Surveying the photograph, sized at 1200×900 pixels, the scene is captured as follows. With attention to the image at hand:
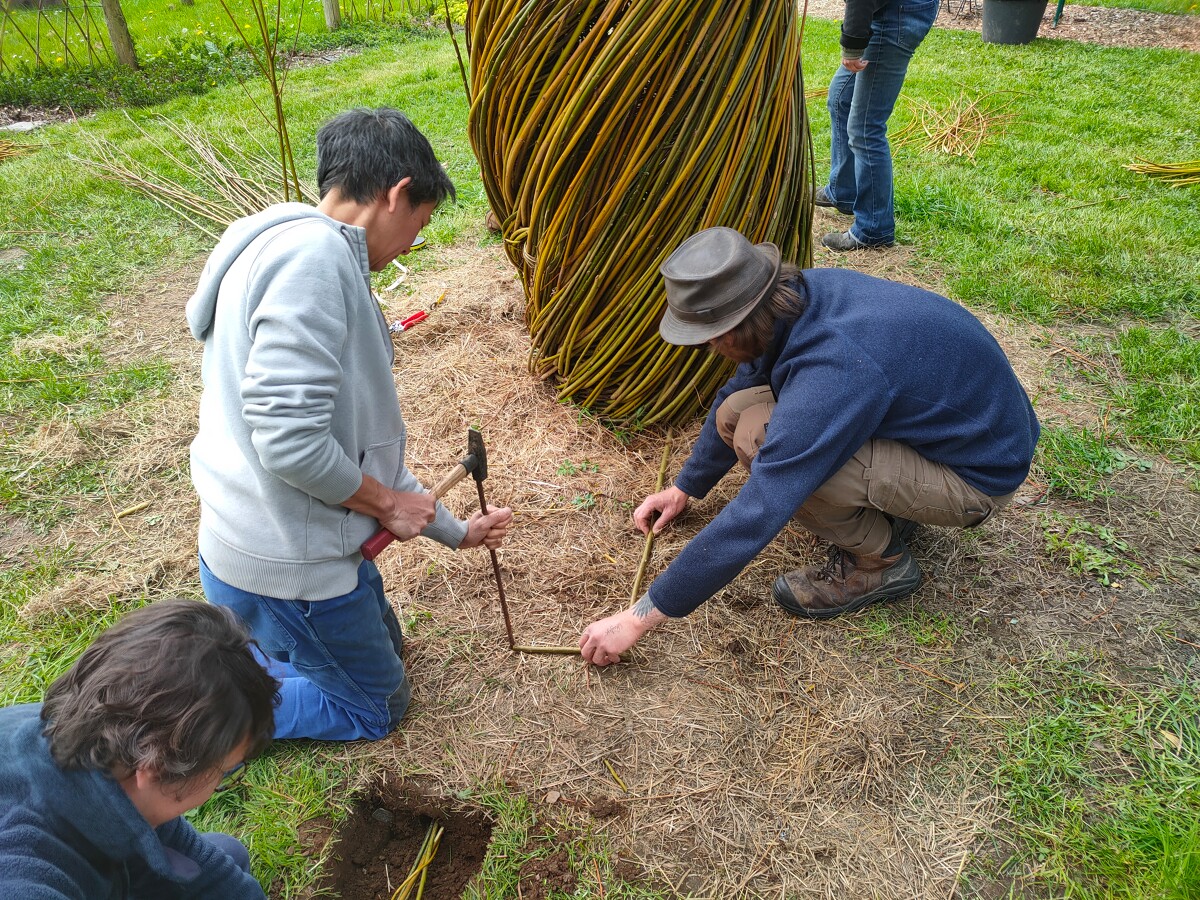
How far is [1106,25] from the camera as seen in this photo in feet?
29.9

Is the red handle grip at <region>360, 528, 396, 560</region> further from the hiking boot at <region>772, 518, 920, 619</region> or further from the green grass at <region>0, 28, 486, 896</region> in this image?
the hiking boot at <region>772, 518, 920, 619</region>

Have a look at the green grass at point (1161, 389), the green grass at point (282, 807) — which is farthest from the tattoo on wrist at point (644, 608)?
the green grass at point (1161, 389)

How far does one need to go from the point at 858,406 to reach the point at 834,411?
6 cm

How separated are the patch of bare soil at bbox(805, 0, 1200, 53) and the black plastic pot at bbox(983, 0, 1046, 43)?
594 mm

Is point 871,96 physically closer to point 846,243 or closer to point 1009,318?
point 846,243

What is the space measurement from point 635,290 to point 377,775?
1.86 metres

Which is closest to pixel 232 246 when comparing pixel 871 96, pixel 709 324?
pixel 709 324

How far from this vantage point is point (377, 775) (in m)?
1.99

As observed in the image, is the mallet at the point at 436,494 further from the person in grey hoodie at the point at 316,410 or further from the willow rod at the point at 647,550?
the willow rod at the point at 647,550

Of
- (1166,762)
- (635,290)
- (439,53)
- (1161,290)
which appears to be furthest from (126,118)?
(1166,762)

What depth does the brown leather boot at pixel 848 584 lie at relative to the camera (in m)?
2.34

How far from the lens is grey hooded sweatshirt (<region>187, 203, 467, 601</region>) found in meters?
1.41

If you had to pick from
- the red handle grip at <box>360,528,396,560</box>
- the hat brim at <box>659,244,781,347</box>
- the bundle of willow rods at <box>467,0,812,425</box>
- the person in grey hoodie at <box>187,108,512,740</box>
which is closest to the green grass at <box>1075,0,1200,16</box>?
the bundle of willow rods at <box>467,0,812,425</box>

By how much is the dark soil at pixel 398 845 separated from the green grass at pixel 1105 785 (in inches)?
55.3
